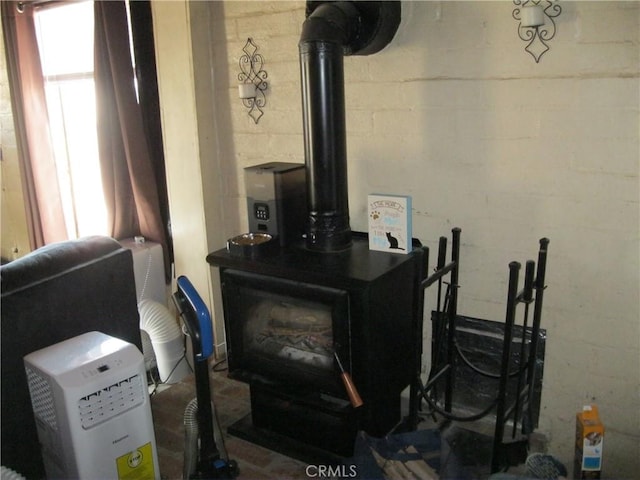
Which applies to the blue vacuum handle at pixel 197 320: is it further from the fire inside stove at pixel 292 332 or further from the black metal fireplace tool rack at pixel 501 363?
the black metal fireplace tool rack at pixel 501 363

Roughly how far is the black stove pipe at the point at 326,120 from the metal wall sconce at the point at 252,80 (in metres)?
0.60

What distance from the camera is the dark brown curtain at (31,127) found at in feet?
11.0

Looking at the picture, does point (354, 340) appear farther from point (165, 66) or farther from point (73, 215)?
point (73, 215)

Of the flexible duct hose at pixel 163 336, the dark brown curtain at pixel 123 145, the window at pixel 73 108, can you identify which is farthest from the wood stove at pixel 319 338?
the window at pixel 73 108

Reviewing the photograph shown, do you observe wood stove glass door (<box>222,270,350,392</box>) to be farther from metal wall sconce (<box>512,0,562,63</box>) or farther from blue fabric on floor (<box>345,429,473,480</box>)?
metal wall sconce (<box>512,0,562,63</box>)

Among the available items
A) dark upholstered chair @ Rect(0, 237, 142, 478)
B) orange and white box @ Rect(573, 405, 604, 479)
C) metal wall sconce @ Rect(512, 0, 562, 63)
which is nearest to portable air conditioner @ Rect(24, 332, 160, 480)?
dark upholstered chair @ Rect(0, 237, 142, 478)

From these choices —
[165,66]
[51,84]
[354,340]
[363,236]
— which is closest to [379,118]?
[363,236]

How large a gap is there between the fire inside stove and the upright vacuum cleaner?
1.02 ft

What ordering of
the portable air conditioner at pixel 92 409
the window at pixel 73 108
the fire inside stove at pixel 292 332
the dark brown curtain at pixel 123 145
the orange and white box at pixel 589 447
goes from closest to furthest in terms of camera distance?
1. the portable air conditioner at pixel 92 409
2. the orange and white box at pixel 589 447
3. the fire inside stove at pixel 292 332
4. the dark brown curtain at pixel 123 145
5. the window at pixel 73 108

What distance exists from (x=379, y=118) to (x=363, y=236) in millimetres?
485

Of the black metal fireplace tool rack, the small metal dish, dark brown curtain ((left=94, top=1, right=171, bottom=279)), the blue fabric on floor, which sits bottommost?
the blue fabric on floor

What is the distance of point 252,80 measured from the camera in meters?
2.57

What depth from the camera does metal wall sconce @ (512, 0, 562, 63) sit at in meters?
1.78

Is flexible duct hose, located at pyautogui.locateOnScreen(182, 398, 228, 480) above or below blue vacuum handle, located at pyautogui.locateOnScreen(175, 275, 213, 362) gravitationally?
below
